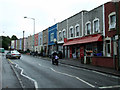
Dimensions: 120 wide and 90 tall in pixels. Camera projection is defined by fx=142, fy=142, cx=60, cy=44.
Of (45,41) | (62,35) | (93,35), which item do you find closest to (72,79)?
(93,35)

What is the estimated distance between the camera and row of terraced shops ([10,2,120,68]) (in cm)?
1417

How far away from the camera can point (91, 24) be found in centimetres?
2092

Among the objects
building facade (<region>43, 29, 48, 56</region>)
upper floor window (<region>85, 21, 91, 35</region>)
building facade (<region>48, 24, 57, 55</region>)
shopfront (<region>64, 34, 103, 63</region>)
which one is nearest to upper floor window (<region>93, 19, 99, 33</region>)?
shopfront (<region>64, 34, 103, 63</region>)

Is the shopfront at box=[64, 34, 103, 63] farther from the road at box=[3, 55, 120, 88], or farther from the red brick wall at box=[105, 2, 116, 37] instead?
the road at box=[3, 55, 120, 88]

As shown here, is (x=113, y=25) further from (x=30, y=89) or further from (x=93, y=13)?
(x=30, y=89)

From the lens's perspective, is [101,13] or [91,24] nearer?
[101,13]

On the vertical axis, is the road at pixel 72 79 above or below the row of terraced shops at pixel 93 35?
below

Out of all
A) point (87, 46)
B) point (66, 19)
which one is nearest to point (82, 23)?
point (87, 46)

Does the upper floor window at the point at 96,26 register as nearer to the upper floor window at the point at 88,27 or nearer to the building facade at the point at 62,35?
the upper floor window at the point at 88,27

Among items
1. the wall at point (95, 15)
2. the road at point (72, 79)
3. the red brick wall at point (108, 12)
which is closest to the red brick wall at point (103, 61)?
the road at point (72, 79)

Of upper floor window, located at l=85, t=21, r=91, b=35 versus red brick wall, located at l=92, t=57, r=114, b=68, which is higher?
upper floor window, located at l=85, t=21, r=91, b=35

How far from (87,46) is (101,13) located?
539cm

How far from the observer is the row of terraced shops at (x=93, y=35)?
1417cm

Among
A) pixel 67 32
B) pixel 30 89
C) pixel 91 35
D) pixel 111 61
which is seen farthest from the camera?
pixel 67 32
